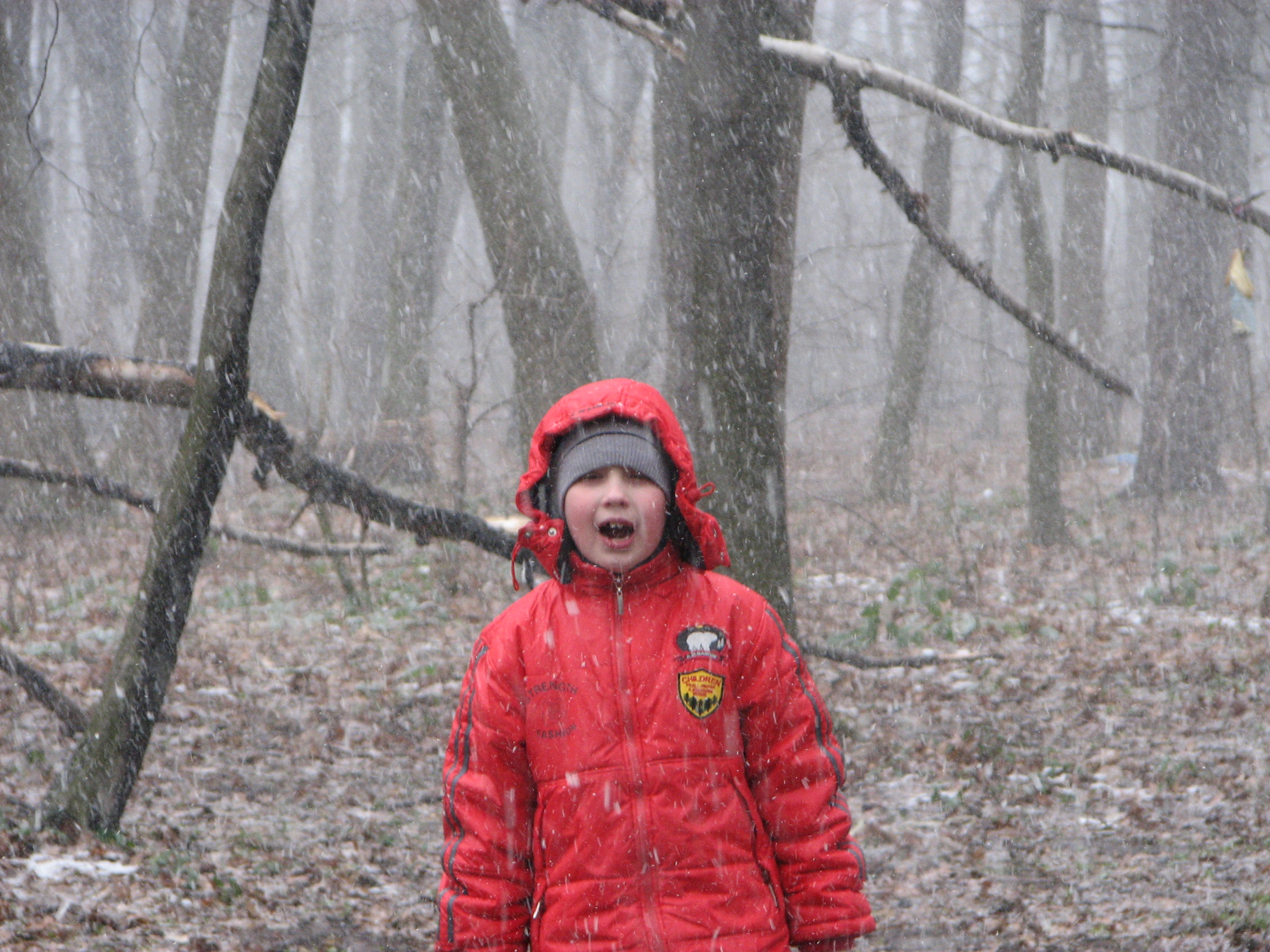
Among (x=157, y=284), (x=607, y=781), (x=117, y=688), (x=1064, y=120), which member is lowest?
(x=607, y=781)

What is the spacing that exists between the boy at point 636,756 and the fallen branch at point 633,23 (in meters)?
3.00

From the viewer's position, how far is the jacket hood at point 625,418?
2.63m

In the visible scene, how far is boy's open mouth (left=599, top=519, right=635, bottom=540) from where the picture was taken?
2602 mm

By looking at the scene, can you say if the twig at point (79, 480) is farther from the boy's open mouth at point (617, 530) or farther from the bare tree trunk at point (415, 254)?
the bare tree trunk at point (415, 254)

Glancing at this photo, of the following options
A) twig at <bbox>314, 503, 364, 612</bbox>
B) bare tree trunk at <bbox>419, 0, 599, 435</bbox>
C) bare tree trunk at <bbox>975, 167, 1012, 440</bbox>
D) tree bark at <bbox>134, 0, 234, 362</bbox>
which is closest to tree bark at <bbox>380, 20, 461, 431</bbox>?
tree bark at <bbox>134, 0, 234, 362</bbox>

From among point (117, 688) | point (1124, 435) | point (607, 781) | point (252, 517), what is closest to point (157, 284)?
point (252, 517)

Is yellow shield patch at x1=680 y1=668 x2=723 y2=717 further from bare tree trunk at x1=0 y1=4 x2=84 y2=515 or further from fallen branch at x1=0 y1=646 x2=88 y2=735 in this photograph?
bare tree trunk at x1=0 y1=4 x2=84 y2=515

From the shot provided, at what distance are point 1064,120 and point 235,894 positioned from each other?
22145mm

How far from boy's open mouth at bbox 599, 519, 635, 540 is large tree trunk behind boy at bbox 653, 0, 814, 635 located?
7.78ft

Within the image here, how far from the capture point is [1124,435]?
24656 millimetres

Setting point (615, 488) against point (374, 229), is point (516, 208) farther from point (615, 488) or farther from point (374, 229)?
point (374, 229)

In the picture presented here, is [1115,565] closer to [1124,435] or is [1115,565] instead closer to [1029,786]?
[1029,786]

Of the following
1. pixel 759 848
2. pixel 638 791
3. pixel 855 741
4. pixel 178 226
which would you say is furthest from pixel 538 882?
pixel 178 226

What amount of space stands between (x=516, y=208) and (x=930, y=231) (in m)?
4.32
